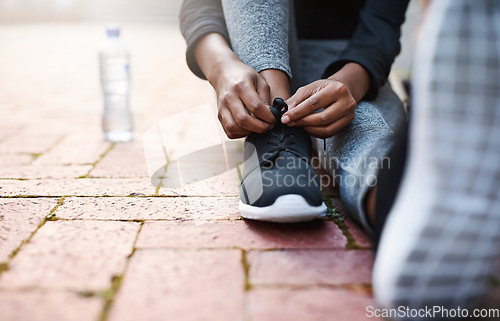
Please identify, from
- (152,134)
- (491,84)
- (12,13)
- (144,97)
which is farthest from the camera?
(12,13)

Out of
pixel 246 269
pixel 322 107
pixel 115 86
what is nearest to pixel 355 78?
pixel 322 107

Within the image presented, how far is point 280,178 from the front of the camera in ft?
3.49

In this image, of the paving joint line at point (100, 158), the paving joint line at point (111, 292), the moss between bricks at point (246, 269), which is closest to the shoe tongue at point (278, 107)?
the moss between bricks at point (246, 269)

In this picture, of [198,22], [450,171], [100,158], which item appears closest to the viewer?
[450,171]

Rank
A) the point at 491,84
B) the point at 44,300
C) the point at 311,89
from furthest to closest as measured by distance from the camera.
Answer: the point at 311,89 → the point at 44,300 → the point at 491,84

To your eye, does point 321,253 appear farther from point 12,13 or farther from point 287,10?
point 12,13

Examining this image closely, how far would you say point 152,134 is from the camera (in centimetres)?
212

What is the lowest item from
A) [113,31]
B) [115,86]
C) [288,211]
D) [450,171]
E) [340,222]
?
[115,86]

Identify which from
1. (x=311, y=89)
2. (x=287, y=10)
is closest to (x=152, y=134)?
(x=287, y=10)

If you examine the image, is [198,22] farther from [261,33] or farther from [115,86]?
[115,86]

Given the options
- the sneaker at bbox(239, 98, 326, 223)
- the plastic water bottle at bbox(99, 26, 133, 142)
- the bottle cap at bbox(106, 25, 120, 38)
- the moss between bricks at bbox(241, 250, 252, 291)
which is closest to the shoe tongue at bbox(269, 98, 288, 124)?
the sneaker at bbox(239, 98, 326, 223)

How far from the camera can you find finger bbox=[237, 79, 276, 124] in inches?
42.8

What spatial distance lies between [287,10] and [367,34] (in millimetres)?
290

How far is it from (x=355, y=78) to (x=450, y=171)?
691mm
